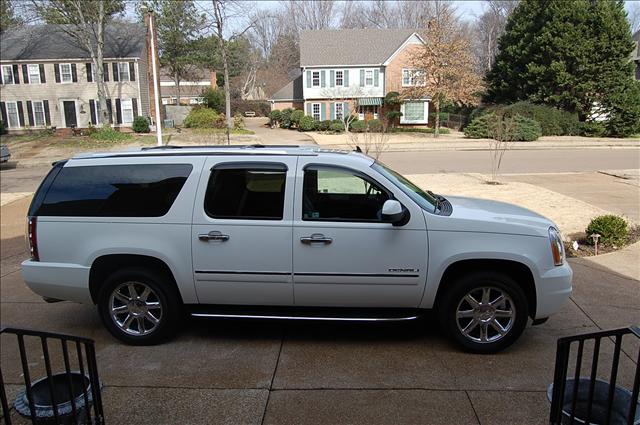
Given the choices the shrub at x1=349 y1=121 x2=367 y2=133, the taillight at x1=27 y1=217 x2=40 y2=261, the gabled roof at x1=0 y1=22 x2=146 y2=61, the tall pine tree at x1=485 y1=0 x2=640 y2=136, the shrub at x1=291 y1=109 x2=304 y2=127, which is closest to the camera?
Result: the taillight at x1=27 y1=217 x2=40 y2=261

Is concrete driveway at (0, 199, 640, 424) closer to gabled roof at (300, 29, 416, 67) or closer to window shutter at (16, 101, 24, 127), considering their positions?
window shutter at (16, 101, 24, 127)

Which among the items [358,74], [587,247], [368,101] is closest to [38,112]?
[358,74]

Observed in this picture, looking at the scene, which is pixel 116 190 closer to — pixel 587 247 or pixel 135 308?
pixel 135 308

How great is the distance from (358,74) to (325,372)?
47.1 m

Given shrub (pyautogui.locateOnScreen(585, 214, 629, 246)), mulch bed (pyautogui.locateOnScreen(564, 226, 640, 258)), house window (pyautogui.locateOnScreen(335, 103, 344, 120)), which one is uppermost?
house window (pyautogui.locateOnScreen(335, 103, 344, 120))

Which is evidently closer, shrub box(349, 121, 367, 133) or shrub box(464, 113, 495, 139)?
shrub box(464, 113, 495, 139)

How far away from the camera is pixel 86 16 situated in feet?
126

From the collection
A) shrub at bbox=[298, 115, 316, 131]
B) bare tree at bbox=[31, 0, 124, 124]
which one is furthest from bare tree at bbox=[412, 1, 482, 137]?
→ bare tree at bbox=[31, 0, 124, 124]

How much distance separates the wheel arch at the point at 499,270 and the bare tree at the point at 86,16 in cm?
3804

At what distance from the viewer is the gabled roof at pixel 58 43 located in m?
43.4

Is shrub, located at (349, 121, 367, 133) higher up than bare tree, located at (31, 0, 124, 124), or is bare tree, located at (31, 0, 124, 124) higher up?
bare tree, located at (31, 0, 124, 124)

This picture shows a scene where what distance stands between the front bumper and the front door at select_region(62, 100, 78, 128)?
149ft

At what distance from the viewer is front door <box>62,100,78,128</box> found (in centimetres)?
4350


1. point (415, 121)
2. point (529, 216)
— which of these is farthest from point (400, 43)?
point (529, 216)
